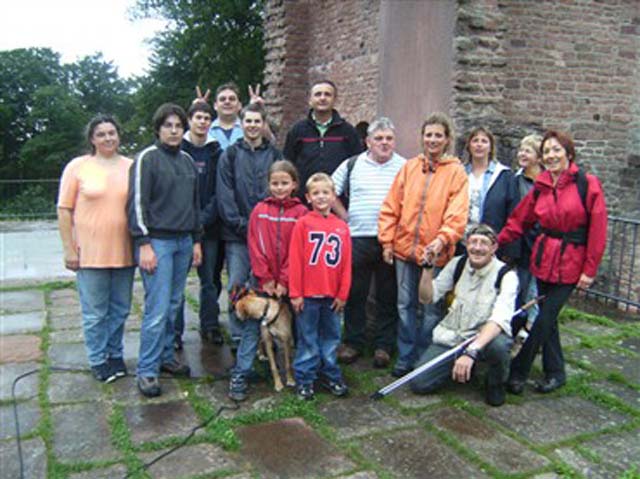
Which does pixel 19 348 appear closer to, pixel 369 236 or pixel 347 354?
pixel 347 354

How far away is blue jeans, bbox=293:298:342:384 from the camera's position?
417 centimetres

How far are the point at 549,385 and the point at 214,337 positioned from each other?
2661 millimetres

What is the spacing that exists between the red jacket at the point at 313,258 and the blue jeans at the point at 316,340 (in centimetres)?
11

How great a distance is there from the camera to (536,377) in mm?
4648

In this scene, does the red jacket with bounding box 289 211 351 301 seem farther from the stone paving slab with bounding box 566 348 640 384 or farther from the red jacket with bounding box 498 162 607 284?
the stone paving slab with bounding box 566 348 640 384

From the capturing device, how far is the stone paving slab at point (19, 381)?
4.24m

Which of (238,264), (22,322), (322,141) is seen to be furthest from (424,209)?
(22,322)

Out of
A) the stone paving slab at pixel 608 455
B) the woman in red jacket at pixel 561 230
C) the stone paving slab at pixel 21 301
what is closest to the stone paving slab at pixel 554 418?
the stone paving slab at pixel 608 455

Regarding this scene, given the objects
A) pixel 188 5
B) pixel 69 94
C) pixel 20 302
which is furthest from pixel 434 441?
pixel 69 94

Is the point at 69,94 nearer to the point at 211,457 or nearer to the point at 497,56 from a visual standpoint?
the point at 497,56

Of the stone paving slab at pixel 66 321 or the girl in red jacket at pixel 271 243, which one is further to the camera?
the stone paving slab at pixel 66 321

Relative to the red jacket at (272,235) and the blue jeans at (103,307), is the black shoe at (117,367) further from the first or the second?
the red jacket at (272,235)

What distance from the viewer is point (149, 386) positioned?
13.7 feet

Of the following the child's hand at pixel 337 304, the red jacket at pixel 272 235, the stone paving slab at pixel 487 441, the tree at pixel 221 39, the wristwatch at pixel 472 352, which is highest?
the tree at pixel 221 39
